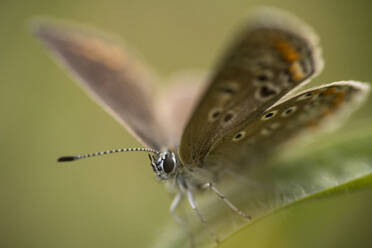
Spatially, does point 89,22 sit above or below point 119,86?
above

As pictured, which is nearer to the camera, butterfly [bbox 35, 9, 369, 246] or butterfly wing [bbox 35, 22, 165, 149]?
butterfly [bbox 35, 9, 369, 246]

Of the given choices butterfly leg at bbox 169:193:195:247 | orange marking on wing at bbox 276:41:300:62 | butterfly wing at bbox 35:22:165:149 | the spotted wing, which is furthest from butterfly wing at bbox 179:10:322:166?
butterfly wing at bbox 35:22:165:149

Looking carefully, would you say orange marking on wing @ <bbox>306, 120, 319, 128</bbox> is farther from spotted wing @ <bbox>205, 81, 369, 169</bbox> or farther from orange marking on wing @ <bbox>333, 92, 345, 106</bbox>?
orange marking on wing @ <bbox>333, 92, 345, 106</bbox>

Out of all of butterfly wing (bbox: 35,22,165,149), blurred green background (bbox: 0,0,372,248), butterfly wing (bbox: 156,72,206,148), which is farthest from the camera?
blurred green background (bbox: 0,0,372,248)

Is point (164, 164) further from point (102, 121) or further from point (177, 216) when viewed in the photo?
point (102, 121)

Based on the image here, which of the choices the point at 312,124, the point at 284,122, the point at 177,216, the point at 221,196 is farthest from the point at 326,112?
the point at 177,216

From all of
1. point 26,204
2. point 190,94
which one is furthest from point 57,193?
point 190,94

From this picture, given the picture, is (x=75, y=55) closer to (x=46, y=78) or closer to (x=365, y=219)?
(x=46, y=78)
